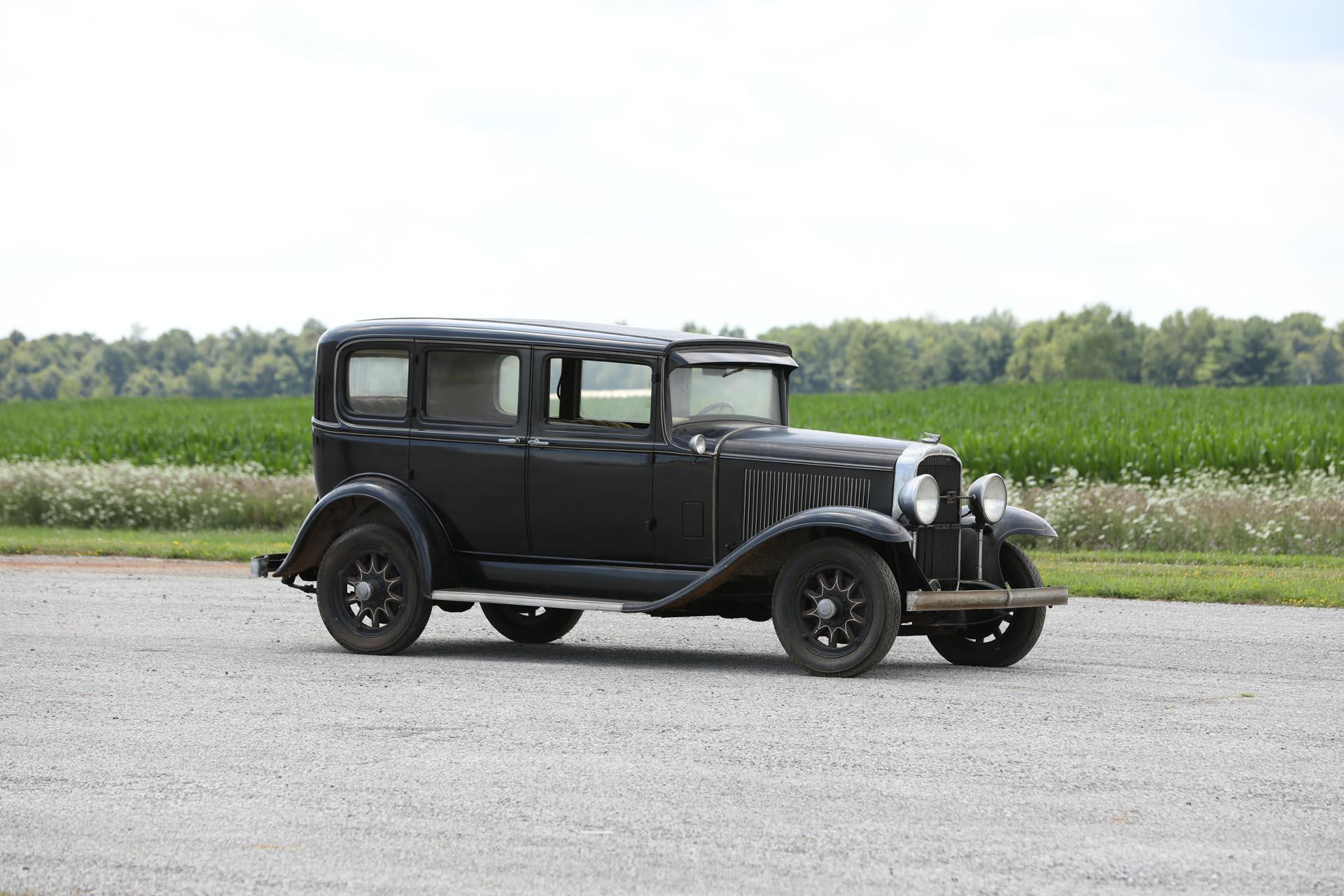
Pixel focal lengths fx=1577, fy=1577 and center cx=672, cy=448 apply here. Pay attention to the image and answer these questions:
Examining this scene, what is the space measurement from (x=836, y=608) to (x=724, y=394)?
187cm

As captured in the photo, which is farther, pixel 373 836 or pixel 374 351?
pixel 374 351

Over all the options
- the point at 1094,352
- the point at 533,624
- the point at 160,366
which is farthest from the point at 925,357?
the point at 533,624

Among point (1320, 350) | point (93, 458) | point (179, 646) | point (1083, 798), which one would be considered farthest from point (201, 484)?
point (1320, 350)

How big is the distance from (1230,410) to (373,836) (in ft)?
107

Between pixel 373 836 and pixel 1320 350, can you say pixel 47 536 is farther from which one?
pixel 1320 350

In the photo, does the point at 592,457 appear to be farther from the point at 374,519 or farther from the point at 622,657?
the point at 374,519

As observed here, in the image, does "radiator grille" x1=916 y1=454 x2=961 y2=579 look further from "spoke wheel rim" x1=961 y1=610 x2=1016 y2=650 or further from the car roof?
the car roof

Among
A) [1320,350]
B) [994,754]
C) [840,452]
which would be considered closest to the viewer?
[994,754]

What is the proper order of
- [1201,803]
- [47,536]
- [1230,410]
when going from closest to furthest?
1. [1201,803]
2. [47,536]
3. [1230,410]

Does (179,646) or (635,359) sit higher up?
(635,359)

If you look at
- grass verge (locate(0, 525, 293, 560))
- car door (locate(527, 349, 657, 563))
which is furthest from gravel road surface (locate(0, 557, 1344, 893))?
grass verge (locate(0, 525, 293, 560))

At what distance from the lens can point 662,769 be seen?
268 inches

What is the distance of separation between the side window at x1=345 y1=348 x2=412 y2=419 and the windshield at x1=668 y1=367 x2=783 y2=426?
1981mm

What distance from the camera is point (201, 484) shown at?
25250mm
